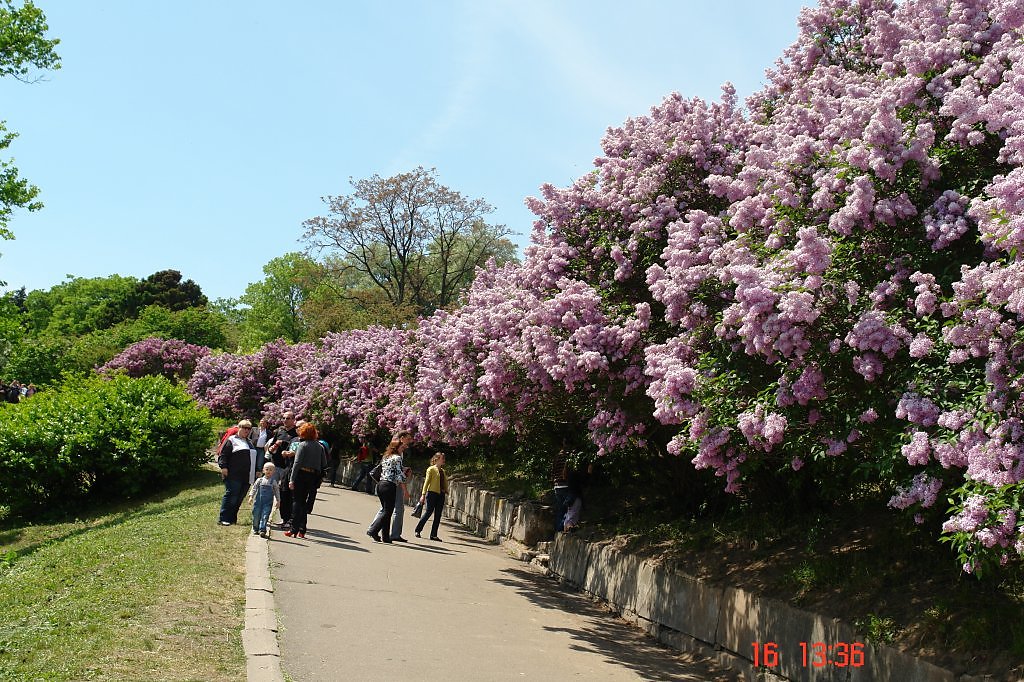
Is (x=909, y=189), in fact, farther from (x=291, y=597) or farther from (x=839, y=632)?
(x=291, y=597)

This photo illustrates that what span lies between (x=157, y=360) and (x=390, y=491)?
41080mm

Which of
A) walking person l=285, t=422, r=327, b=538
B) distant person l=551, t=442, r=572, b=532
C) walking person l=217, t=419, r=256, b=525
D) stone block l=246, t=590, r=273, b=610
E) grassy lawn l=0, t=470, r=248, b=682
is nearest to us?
grassy lawn l=0, t=470, r=248, b=682

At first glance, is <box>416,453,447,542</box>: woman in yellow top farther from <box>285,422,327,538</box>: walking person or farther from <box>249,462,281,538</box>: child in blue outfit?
<box>249,462,281,538</box>: child in blue outfit

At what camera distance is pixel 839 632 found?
7.29 meters

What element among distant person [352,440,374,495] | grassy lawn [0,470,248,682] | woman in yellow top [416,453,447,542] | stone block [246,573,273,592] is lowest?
grassy lawn [0,470,248,682]

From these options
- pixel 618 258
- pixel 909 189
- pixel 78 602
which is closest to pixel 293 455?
pixel 78 602

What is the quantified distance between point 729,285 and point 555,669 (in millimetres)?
3670

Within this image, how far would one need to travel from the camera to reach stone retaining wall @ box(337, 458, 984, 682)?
690 centimetres

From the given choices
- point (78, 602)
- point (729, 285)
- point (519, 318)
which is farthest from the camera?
point (519, 318)

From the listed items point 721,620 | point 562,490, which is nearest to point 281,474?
point 562,490

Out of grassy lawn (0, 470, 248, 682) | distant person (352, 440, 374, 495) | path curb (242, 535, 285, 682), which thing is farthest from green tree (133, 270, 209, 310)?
path curb (242, 535, 285, 682)

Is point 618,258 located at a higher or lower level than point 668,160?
lower

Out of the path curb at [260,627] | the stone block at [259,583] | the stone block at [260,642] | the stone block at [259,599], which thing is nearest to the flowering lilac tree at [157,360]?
the path curb at [260,627]
